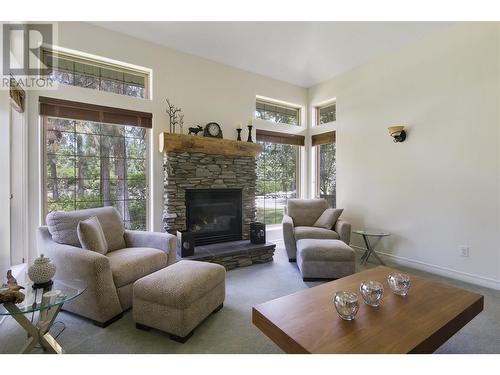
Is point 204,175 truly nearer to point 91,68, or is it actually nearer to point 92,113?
point 92,113

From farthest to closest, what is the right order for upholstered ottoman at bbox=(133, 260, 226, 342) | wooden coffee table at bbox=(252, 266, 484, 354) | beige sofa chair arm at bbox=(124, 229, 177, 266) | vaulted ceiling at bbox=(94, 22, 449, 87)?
1. vaulted ceiling at bbox=(94, 22, 449, 87)
2. beige sofa chair arm at bbox=(124, 229, 177, 266)
3. upholstered ottoman at bbox=(133, 260, 226, 342)
4. wooden coffee table at bbox=(252, 266, 484, 354)

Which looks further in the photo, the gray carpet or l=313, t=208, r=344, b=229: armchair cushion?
l=313, t=208, r=344, b=229: armchair cushion

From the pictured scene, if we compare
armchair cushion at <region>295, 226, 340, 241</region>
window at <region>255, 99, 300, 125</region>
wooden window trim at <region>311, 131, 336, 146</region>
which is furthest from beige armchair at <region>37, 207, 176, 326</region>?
wooden window trim at <region>311, 131, 336, 146</region>

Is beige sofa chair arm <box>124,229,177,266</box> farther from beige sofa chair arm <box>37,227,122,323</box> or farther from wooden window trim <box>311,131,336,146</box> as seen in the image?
wooden window trim <box>311,131,336,146</box>

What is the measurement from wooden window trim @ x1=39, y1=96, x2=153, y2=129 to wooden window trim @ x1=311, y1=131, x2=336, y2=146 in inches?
120

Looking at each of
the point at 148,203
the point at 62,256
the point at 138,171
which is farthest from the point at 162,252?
the point at 138,171

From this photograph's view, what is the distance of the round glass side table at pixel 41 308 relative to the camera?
1518mm

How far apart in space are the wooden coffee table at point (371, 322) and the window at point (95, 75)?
3.39 metres

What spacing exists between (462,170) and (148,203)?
13.2 ft

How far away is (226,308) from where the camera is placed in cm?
238

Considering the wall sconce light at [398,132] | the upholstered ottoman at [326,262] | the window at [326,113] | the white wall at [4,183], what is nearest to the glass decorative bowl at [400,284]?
the upholstered ottoman at [326,262]

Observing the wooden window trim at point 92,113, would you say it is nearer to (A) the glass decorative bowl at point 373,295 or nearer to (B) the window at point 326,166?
(B) the window at point 326,166

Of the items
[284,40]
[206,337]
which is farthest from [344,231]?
[284,40]

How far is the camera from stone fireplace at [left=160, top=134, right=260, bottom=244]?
12.1 ft
